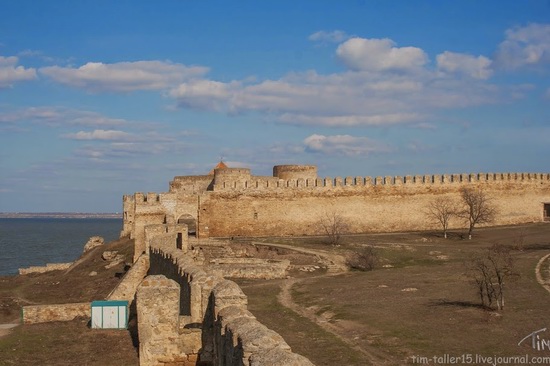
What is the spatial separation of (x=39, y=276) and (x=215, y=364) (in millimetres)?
30303

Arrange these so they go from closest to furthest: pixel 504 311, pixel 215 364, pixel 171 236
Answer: pixel 215 364 < pixel 504 311 < pixel 171 236

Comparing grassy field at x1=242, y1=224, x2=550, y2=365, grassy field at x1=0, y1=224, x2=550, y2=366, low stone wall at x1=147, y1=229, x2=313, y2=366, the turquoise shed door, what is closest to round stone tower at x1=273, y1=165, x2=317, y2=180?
grassy field at x1=0, y1=224, x2=550, y2=366

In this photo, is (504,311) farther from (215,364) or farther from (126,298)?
(126,298)

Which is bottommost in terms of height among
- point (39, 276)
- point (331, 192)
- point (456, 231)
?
point (39, 276)

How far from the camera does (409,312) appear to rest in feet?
53.8

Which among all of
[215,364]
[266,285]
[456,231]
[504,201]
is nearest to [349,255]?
[266,285]

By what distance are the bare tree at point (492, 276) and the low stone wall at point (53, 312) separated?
11.8m

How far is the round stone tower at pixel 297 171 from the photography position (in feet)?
135

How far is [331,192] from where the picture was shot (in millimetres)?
37812

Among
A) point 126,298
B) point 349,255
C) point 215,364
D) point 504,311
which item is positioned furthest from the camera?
A: point 349,255

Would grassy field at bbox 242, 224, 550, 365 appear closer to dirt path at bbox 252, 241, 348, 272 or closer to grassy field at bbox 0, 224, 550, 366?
grassy field at bbox 0, 224, 550, 366

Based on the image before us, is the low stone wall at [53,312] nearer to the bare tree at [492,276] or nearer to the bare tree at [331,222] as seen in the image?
the bare tree at [492,276]

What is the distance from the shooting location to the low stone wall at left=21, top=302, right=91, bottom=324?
1908cm

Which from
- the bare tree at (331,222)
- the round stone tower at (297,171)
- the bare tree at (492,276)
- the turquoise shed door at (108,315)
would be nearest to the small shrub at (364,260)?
the bare tree at (492,276)
